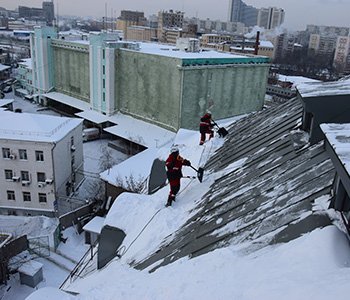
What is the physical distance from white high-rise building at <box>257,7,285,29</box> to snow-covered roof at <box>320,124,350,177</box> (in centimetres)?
16525

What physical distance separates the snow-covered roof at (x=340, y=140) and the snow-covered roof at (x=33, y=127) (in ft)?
61.7

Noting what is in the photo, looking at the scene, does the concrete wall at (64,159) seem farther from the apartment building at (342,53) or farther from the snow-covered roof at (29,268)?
the apartment building at (342,53)

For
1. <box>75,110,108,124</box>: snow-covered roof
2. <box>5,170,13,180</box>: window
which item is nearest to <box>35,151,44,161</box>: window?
<box>5,170,13,180</box>: window

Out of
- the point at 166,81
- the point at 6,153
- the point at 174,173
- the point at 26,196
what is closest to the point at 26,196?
the point at 26,196

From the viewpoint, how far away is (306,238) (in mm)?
3543

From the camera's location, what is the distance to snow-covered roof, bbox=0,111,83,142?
20844 mm

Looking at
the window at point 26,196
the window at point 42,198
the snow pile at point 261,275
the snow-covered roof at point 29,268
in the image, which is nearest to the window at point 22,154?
the window at point 26,196

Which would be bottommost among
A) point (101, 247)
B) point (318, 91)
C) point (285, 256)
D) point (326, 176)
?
point (101, 247)

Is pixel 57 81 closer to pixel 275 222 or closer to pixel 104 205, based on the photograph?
pixel 104 205

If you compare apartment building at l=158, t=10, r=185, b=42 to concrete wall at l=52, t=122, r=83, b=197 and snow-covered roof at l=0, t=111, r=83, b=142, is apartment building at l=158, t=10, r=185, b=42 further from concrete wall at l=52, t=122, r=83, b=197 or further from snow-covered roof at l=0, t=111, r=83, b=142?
snow-covered roof at l=0, t=111, r=83, b=142

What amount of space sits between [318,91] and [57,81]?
1805 inches

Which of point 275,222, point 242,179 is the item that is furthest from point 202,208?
point 275,222

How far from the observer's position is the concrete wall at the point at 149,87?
106 ft

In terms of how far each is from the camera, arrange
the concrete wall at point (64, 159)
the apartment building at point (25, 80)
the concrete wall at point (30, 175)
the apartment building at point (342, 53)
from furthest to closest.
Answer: the apartment building at point (342, 53)
the apartment building at point (25, 80)
the concrete wall at point (64, 159)
the concrete wall at point (30, 175)
